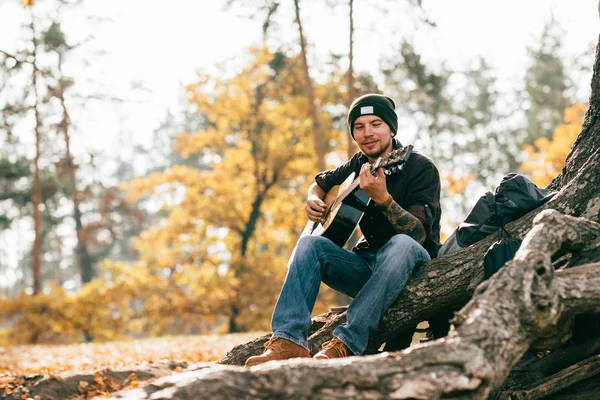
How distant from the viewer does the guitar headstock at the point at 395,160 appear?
151 inches

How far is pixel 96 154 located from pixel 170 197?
10.2 ft

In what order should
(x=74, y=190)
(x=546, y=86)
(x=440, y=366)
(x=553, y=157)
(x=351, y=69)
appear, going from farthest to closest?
(x=546, y=86) < (x=74, y=190) < (x=553, y=157) < (x=351, y=69) < (x=440, y=366)

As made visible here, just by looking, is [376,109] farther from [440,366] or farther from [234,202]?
[234,202]

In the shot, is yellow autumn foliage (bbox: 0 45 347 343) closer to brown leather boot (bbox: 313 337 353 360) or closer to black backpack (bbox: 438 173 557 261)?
black backpack (bbox: 438 173 557 261)

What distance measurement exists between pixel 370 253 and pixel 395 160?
0.66 meters

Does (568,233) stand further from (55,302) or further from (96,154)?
(96,154)

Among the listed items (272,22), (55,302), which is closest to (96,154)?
(55,302)

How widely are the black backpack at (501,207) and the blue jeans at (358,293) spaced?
315 mm

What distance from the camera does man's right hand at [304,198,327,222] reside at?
464cm

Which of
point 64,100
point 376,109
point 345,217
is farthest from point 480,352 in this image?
point 64,100

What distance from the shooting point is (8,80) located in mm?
20344

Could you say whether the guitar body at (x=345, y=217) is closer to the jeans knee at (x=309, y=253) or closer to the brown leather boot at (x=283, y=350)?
the jeans knee at (x=309, y=253)

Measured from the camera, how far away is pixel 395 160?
3865mm

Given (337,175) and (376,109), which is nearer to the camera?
(376,109)
